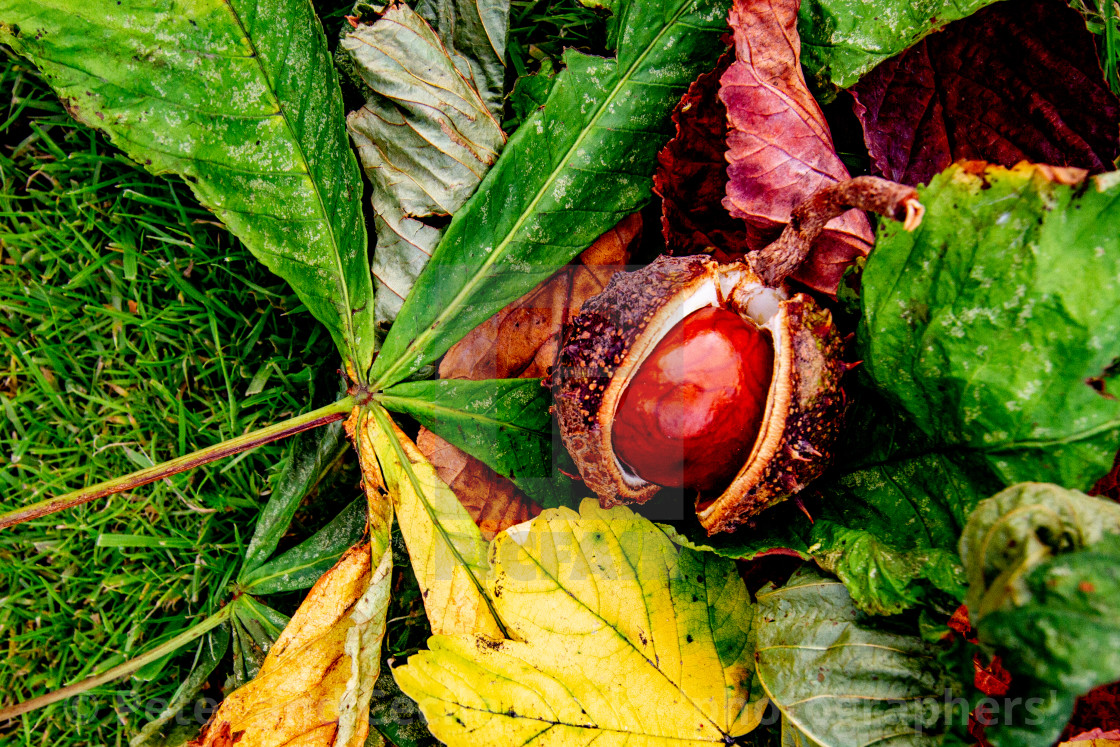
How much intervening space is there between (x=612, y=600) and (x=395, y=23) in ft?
4.45

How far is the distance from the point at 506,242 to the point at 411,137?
1.12 feet

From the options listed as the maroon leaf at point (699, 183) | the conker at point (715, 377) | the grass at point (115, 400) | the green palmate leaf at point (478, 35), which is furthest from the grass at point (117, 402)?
the maroon leaf at point (699, 183)

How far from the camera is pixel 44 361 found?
1.91 metres

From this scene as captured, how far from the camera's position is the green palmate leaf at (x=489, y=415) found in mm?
1586

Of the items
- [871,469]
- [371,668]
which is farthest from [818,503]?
[371,668]

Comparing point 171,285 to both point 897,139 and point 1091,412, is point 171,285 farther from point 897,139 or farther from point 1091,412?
point 1091,412

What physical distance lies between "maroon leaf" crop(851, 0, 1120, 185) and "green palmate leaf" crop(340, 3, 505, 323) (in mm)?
856

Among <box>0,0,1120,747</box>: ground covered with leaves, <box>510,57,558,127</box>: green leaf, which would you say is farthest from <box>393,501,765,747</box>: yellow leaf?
<box>510,57,558,127</box>: green leaf

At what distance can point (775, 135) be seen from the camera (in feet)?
4.62

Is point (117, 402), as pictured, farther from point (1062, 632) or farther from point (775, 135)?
point (1062, 632)

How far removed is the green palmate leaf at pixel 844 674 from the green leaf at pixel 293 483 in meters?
1.11

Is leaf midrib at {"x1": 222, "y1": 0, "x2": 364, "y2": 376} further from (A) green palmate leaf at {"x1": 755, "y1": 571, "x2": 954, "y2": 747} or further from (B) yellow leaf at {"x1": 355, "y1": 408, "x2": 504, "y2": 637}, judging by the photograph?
(A) green palmate leaf at {"x1": 755, "y1": 571, "x2": 954, "y2": 747}

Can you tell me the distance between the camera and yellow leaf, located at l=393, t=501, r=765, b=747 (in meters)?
1.43

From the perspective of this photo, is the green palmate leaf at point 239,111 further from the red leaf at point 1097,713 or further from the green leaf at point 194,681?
the red leaf at point 1097,713
